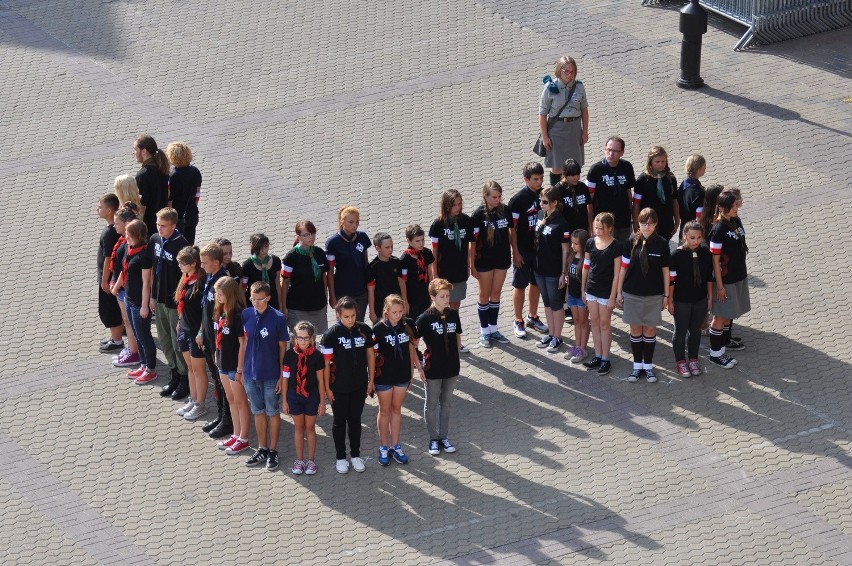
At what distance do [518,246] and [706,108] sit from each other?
224 inches

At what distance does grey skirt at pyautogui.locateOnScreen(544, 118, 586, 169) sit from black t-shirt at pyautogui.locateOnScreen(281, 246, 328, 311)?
4.08m

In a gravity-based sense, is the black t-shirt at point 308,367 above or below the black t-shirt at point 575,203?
below

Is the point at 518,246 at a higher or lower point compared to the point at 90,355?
higher

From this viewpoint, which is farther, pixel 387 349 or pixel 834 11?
pixel 834 11

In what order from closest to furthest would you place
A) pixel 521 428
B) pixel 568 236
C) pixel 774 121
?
pixel 521 428 < pixel 568 236 < pixel 774 121

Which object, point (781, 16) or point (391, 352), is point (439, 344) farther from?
point (781, 16)

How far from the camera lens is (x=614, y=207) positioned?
46.2ft

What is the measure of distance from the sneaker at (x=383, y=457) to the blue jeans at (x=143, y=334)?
2.63 metres

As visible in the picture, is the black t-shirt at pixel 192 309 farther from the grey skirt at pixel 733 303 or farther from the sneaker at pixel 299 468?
the grey skirt at pixel 733 303

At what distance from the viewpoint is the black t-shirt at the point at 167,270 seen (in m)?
12.8

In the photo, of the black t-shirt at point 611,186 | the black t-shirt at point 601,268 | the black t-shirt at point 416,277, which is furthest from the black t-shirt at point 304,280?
the black t-shirt at point 611,186

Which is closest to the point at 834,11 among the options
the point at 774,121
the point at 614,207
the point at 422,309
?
the point at 774,121

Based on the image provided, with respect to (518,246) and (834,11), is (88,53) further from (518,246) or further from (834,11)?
(834,11)

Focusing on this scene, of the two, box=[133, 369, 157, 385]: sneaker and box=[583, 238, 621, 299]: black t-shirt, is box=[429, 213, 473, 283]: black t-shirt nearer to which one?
box=[583, 238, 621, 299]: black t-shirt
